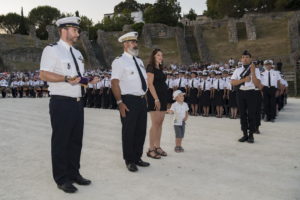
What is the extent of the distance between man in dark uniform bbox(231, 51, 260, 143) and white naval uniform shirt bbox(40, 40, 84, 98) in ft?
14.8

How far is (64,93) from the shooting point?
494 centimetres

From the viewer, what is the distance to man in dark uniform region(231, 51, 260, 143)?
8273 mm

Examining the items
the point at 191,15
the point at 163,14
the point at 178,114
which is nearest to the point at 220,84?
the point at 178,114

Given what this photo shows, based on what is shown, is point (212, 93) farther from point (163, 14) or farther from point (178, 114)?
point (163, 14)

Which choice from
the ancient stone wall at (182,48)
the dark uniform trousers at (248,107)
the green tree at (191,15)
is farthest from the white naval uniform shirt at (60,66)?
the green tree at (191,15)

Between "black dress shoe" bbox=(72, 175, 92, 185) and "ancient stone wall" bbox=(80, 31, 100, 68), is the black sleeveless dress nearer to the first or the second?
"black dress shoe" bbox=(72, 175, 92, 185)

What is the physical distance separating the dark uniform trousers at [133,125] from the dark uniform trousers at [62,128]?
959mm

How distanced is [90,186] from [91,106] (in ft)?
49.1

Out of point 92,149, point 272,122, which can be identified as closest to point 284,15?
point 272,122

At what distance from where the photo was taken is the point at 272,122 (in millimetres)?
11719

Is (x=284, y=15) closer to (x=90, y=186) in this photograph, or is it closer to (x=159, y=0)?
(x=159, y=0)

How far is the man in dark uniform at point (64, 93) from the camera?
4871mm

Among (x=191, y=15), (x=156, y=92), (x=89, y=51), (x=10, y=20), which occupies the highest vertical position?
(x=10, y=20)

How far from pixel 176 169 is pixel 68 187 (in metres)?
1.90
